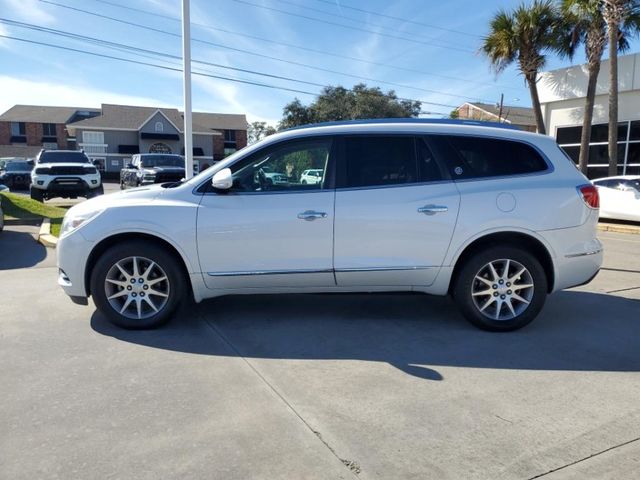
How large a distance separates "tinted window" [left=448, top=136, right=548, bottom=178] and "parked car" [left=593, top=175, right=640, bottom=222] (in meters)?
10.8

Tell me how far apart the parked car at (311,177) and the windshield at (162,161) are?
16.1m

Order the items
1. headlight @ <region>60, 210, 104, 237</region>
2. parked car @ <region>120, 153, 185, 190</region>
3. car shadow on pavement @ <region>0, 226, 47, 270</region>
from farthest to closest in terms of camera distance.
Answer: parked car @ <region>120, 153, 185, 190</region> → car shadow on pavement @ <region>0, 226, 47, 270</region> → headlight @ <region>60, 210, 104, 237</region>

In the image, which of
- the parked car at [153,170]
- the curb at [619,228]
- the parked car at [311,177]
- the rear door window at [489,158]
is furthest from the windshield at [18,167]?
the rear door window at [489,158]

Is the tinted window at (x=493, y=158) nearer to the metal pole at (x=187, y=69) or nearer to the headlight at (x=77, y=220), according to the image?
the headlight at (x=77, y=220)

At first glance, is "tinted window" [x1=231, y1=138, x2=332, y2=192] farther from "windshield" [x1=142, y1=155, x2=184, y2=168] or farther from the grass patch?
"windshield" [x1=142, y1=155, x2=184, y2=168]

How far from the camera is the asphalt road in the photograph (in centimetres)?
281

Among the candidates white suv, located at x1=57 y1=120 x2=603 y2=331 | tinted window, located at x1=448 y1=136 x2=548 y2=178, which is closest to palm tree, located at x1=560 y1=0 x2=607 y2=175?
tinted window, located at x1=448 y1=136 x2=548 y2=178

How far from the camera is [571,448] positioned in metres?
2.96

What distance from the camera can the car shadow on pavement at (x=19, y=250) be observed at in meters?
8.13

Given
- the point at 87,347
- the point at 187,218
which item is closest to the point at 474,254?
the point at 187,218

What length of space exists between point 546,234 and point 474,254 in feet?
2.17

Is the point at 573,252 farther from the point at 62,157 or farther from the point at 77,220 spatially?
the point at 62,157

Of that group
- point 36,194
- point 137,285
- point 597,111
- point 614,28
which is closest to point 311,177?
point 137,285

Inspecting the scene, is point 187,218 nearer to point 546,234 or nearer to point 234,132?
point 546,234
